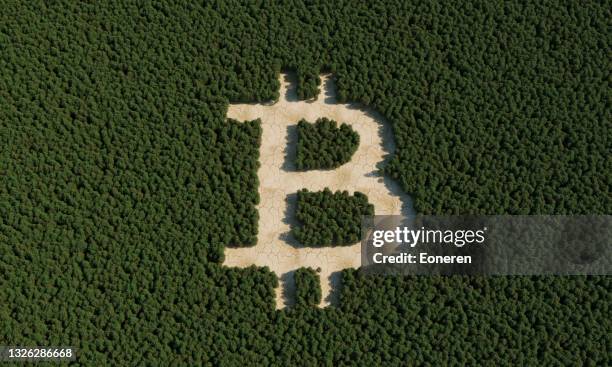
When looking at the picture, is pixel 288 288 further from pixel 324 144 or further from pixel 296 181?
pixel 324 144

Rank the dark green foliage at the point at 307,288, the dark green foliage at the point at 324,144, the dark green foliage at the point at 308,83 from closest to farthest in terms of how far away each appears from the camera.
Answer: the dark green foliage at the point at 307,288
the dark green foliage at the point at 324,144
the dark green foliage at the point at 308,83

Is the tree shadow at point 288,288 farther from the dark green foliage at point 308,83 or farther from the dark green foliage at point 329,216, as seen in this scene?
the dark green foliage at point 308,83

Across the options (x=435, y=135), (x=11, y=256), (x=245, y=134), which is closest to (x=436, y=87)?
(x=435, y=135)

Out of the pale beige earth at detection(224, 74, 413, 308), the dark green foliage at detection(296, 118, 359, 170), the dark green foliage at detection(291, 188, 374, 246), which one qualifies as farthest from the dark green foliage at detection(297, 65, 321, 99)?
the dark green foliage at detection(291, 188, 374, 246)

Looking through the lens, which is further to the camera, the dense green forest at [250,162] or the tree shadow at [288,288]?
the tree shadow at [288,288]

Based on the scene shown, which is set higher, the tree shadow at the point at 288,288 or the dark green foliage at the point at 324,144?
the dark green foliage at the point at 324,144

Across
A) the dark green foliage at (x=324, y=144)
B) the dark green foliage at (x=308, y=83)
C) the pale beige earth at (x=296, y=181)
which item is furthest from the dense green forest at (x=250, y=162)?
the dark green foliage at (x=324, y=144)

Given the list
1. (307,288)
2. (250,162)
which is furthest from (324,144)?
(307,288)
